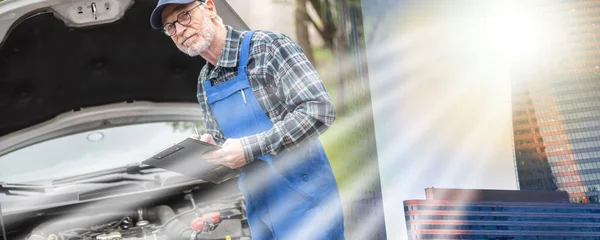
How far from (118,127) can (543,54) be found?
13.8ft

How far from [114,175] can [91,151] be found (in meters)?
0.17

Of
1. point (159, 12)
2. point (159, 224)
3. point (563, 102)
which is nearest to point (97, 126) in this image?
point (159, 224)

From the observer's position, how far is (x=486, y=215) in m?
22.9

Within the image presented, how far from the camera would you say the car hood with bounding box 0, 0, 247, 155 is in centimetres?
159

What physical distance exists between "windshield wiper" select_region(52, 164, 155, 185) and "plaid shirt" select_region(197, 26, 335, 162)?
775mm

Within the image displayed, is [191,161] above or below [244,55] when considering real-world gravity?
below

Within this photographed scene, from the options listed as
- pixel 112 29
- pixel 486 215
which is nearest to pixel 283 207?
pixel 112 29

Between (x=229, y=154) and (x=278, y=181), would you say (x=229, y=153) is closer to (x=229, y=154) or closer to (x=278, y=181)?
(x=229, y=154)

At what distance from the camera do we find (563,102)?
16.3ft

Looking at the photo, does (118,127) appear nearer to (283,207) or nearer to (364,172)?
(283,207)

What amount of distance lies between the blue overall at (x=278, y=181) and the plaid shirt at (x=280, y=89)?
2cm

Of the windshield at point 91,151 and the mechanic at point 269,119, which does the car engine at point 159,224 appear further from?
the mechanic at point 269,119

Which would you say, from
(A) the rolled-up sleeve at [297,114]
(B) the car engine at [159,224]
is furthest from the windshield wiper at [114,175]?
(A) the rolled-up sleeve at [297,114]

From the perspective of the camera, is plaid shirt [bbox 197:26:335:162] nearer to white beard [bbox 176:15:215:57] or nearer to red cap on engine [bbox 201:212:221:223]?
white beard [bbox 176:15:215:57]
